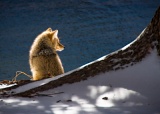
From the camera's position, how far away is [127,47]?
18.0ft

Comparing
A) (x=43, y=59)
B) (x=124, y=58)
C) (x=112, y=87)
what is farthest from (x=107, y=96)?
(x=43, y=59)

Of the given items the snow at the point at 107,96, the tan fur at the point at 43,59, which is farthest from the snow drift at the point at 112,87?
the tan fur at the point at 43,59

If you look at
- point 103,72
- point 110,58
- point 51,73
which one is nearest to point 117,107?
point 103,72

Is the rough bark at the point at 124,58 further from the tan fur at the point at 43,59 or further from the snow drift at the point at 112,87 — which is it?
the tan fur at the point at 43,59

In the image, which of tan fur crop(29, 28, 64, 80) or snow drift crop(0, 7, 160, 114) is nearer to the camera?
snow drift crop(0, 7, 160, 114)

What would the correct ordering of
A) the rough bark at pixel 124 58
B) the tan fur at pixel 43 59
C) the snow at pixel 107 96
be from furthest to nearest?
the tan fur at pixel 43 59
the rough bark at pixel 124 58
the snow at pixel 107 96

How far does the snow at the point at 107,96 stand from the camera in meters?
4.28

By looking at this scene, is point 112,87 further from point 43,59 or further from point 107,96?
point 43,59

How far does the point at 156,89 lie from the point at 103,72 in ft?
3.16

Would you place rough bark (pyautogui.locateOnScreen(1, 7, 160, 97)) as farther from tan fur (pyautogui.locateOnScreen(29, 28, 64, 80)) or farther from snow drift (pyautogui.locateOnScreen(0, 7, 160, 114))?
tan fur (pyautogui.locateOnScreen(29, 28, 64, 80))

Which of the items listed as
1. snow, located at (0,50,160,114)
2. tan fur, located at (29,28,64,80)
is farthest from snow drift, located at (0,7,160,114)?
tan fur, located at (29,28,64,80)

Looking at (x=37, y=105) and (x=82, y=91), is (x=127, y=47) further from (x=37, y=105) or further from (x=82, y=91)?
(x=37, y=105)

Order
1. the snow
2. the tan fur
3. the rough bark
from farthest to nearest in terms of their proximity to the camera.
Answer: the tan fur, the rough bark, the snow

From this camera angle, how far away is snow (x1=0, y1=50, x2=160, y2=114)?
4281mm
